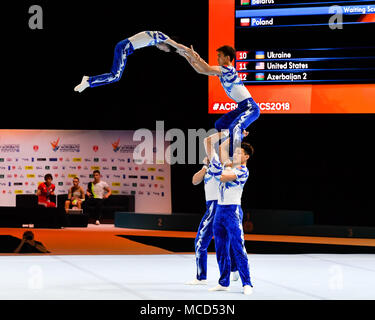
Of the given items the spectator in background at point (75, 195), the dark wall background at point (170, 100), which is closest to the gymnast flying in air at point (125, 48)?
the dark wall background at point (170, 100)

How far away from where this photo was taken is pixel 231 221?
19.6 ft

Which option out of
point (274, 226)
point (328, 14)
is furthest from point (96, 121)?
point (328, 14)

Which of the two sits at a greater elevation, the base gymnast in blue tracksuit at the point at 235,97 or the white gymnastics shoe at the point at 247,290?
the base gymnast in blue tracksuit at the point at 235,97

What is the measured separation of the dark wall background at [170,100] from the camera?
13766mm

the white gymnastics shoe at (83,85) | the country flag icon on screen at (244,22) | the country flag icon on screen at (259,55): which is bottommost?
the white gymnastics shoe at (83,85)

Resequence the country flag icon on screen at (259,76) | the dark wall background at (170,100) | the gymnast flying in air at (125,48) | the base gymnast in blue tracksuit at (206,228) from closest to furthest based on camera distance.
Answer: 1. the gymnast flying in air at (125,48)
2. the base gymnast in blue tracksuit at (206,228)
3. the country flag icon on screen at (259,76)
4. the dark wall background at (170,100)

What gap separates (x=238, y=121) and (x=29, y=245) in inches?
177

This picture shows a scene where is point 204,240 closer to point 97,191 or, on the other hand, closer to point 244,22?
point 244,22

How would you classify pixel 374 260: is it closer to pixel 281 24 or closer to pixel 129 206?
pixel 281 24

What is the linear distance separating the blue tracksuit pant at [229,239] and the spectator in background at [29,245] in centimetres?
397

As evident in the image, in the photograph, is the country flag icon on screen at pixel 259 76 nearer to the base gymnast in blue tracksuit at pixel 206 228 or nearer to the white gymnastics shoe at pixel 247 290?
the base gymnast in blue tracksuit at pixel 206 228

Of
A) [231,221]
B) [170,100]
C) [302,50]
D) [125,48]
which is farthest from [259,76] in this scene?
[231,221]

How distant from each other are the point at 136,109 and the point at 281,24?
15.4ft

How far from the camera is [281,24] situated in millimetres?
11594
